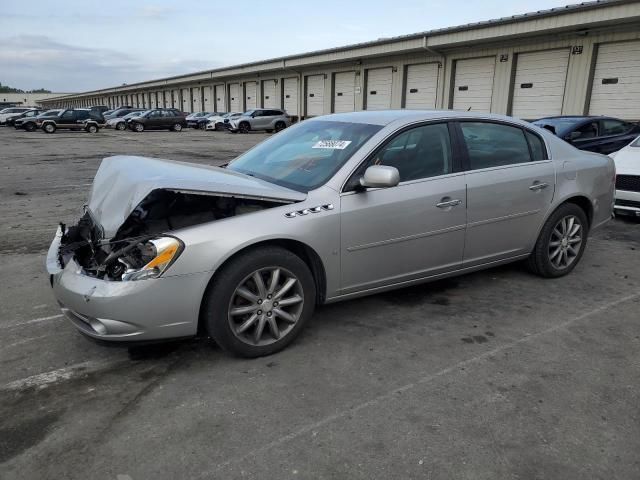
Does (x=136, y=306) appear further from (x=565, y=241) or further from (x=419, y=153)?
(x=565, y=241)

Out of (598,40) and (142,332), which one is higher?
(598,40)

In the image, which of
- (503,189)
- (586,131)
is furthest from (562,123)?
(503,189)

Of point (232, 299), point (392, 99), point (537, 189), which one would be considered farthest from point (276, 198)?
point (392, 99)

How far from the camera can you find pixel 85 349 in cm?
347

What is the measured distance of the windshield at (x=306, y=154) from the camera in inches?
144

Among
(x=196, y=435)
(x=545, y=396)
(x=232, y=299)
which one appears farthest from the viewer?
(x=232, y=299)

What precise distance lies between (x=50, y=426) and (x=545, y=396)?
2.67 meters

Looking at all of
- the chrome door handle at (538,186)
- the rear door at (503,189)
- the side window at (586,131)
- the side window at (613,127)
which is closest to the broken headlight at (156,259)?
the rear door at (503,189)

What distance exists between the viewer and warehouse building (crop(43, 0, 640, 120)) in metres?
17.2

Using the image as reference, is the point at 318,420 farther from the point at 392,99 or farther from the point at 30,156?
the point at 392,99

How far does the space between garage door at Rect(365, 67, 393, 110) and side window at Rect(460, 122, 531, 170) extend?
939 inches

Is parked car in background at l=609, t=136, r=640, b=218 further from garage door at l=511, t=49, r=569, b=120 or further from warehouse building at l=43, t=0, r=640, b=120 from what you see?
garage door at l=511, t=49, r=569, b=120

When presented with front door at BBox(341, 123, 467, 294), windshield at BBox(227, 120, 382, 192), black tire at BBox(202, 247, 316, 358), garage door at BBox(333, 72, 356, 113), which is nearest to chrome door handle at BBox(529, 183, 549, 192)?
front door at BBox(341, 123, 467, 294)

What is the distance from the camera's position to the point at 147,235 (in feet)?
10.5
